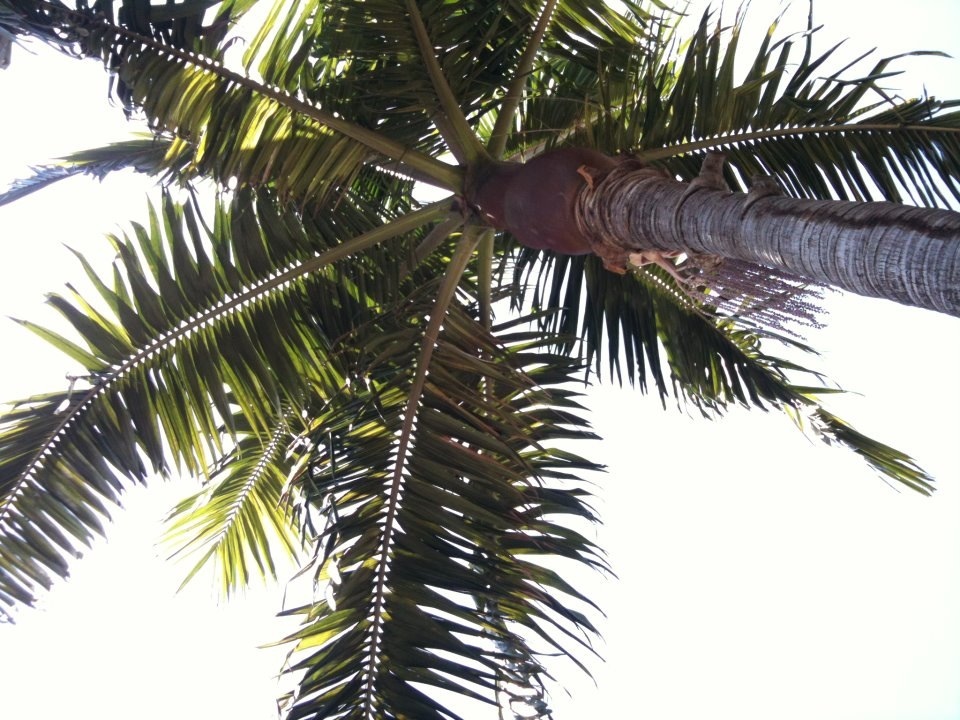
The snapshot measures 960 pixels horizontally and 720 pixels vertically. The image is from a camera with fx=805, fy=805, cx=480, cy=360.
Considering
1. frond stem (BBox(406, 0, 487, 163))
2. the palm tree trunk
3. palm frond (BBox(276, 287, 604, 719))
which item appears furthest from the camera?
frond stem (BBox(406, 0, 487, 163))

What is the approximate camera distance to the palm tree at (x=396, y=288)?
317cm

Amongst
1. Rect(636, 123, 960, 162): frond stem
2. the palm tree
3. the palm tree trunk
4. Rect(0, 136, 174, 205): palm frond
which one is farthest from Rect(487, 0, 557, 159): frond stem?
Rect(0, 136, 174, 205): palm frond

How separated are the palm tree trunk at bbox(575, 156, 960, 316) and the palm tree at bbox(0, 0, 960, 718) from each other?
27 mm

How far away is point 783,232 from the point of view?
2.37m

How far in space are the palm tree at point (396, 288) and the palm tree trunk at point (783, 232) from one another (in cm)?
3

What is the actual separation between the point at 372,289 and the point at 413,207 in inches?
34.9

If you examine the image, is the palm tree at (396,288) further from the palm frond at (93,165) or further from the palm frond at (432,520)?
the palm frond at (93,165)

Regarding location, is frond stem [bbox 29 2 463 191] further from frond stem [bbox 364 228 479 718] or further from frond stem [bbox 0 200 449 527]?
frond stem [bbox 364 228 479 718]

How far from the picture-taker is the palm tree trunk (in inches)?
76.7

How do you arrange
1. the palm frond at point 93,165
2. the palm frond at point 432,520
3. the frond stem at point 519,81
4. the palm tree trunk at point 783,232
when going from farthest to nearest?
the palm frond at point 93,165, the frond stem at point 519,81, the palm frond at point 432,520, the palm tree trunk at point 783,232

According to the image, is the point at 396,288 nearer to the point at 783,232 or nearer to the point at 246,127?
the point at 246,127

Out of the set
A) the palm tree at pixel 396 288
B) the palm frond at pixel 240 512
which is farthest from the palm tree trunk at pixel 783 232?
the palm frond at pixel 240 512

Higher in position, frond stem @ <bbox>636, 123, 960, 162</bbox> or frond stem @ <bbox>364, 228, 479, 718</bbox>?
frond stem @ <bbox>636, 123, 960, 162</bbox>

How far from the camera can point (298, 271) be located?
3959 millimetres
